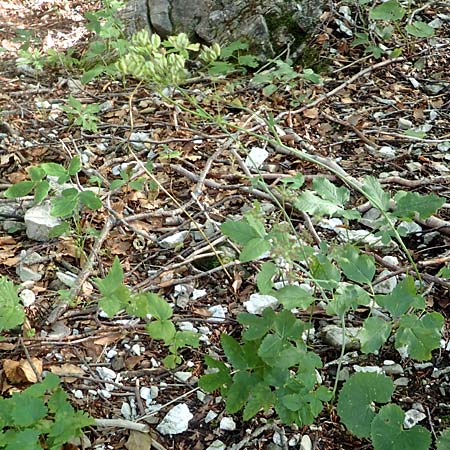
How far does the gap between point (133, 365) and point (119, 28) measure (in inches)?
73.8

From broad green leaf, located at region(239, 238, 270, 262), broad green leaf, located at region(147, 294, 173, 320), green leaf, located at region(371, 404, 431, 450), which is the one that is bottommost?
green leaf, located at region(371, 404, 431, 450)

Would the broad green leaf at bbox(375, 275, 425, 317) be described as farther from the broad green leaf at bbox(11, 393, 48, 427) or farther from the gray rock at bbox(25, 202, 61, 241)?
the gray rock at bbox(25, 202, 61, 241)

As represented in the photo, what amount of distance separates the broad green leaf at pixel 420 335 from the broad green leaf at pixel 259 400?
32 cm

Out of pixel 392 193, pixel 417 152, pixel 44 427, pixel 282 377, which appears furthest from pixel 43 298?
pixel 417 152

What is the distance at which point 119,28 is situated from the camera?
3174 millimetres

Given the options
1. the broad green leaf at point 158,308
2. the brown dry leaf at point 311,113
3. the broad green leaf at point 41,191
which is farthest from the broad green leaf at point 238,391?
the brown dry leaf at point 311,113

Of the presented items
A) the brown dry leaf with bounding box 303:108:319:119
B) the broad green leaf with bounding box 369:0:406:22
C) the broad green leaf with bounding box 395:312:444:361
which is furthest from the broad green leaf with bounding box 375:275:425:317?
the broad green leaf with bounding box 369:0:406:22

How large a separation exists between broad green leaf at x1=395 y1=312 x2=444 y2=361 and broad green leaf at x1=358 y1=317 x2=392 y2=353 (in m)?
0.04

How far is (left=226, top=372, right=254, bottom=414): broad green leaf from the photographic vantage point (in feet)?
5.16

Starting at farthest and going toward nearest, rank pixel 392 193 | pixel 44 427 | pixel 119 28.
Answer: pixel 119 28 → pixel 392 193 → pixel 44 427

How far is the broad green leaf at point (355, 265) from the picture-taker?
1.61 meters

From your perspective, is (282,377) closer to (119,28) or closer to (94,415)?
(94,415)

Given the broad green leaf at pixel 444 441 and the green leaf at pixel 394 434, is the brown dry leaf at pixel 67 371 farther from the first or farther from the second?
the broad green leaf at pixel 444 441

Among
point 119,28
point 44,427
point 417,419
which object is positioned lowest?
point 417,419
